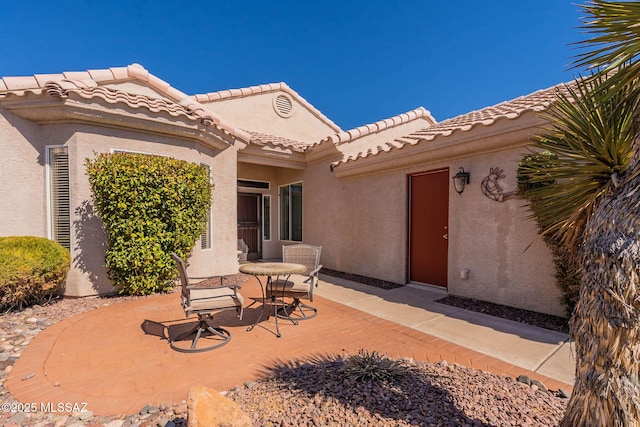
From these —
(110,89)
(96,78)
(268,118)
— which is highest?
(268,118)

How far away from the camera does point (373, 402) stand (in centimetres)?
270

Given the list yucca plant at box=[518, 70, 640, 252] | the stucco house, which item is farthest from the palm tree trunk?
the stucco house

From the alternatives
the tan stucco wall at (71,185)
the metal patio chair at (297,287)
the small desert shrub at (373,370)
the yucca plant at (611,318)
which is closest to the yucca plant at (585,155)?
the yucca plant at (611,318)

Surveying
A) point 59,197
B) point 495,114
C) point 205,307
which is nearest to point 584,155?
point 205,307

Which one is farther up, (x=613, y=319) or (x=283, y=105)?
(x=283, y=105)

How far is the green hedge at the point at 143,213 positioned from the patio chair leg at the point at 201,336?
2.53m

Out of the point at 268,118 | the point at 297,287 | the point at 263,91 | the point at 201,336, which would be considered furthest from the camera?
the point at 268,118

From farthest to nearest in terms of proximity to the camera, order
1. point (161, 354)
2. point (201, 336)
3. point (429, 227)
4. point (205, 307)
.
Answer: point (429, 227) → point (201, 336) → point (205, 307) → point (161, 354)

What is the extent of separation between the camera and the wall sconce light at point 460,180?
21.2ft

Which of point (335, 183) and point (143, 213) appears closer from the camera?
point (143, 213)

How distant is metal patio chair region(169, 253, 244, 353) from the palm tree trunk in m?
3.79

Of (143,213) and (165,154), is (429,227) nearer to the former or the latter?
(143,213)

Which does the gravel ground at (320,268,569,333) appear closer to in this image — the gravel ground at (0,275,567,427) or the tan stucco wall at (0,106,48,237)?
the gravel ground at (0,275,567,427)

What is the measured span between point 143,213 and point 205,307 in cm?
335
